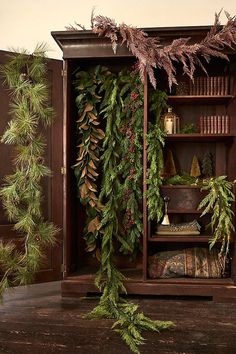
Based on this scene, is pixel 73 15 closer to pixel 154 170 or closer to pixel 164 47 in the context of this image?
pixel 164 47

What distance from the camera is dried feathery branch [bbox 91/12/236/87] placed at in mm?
2650

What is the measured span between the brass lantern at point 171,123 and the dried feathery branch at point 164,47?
42cm

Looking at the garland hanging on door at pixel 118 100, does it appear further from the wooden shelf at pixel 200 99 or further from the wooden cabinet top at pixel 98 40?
the wooden shelf at pixel 200 99

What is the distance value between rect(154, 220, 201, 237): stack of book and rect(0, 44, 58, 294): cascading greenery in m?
0.92

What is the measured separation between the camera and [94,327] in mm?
2297

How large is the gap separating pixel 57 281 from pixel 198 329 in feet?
5.14

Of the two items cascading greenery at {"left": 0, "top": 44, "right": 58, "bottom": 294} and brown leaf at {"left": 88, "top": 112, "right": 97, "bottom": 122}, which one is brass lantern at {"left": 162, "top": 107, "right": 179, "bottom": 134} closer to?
brown leaf at {"left": 88, "top": 112, "right": 97, "bottom": 122}

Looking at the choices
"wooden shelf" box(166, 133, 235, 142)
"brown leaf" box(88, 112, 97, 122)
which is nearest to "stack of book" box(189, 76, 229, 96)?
"wooden shelf" box(166, 133, 235, 142)

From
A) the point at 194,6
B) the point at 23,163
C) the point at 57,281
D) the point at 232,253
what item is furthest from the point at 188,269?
the point at 194,6

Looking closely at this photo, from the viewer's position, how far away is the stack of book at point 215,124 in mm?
3000

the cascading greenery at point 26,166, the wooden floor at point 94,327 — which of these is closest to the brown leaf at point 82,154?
the cascading greenery at point 26,166

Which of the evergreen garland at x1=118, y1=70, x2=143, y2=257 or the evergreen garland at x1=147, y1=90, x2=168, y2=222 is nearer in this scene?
the evergreen garland at x1=147, y1=90, x2=168, y2=222

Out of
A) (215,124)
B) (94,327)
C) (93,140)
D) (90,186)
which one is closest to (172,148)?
(215,124)

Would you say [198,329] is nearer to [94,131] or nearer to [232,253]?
[232,253]
